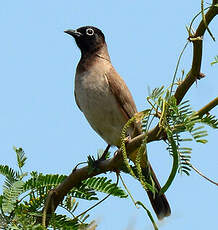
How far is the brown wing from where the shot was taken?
19.3 ft

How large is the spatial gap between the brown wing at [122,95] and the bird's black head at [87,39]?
0.98 meters

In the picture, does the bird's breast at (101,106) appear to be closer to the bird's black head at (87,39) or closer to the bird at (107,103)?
the bird at (107,103)

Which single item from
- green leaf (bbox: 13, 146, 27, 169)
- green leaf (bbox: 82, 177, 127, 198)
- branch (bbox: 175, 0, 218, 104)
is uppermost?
branch (bbox: 175, 0, 218, 104)

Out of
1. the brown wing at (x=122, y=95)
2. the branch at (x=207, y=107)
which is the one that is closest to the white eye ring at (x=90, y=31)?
the brown wing at (x=122, y=95)

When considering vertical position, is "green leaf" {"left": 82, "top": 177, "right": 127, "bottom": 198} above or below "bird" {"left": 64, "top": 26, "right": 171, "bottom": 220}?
below

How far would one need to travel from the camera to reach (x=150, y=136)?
2533mm

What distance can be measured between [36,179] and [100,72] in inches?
113

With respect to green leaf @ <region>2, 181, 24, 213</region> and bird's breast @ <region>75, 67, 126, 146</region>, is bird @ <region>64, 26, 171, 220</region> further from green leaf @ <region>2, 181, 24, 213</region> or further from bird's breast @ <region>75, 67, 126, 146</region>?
green leaf @ <region>2, 181, 24, 213</region>

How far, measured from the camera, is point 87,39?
7.04 meters

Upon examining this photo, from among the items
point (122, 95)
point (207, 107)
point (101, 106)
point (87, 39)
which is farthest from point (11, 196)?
point (87, 39)

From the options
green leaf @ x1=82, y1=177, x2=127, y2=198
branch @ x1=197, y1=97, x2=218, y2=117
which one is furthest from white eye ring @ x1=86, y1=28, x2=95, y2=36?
branch @ x1=197, y1=97, x2=218, y2=117

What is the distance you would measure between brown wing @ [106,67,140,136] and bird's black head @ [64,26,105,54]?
3.21 ft

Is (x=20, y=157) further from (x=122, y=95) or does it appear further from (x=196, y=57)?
(x=122, y=95)

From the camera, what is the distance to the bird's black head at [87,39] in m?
6.96
